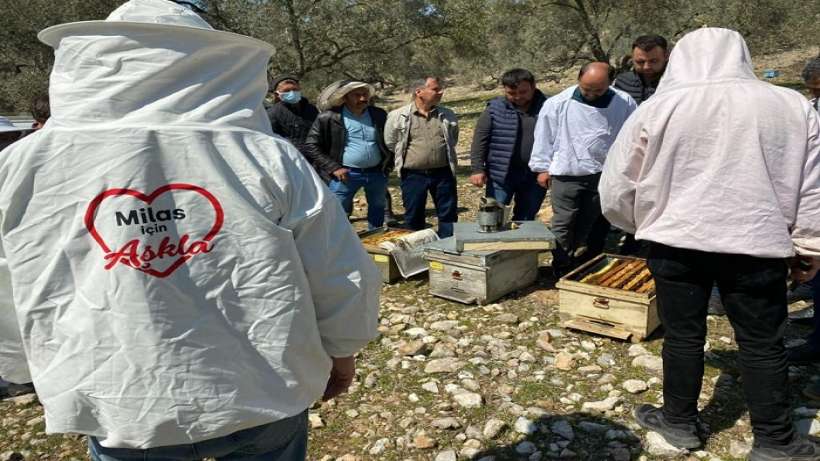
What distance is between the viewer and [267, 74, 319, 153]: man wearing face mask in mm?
6879

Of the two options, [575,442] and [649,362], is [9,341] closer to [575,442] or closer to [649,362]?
[575,442]

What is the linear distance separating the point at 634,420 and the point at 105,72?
3.24m

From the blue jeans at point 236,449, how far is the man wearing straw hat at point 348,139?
476 centimetres

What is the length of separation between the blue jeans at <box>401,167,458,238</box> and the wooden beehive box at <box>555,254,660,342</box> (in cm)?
192

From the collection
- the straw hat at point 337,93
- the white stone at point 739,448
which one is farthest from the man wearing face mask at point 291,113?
the white stone at point 739,448

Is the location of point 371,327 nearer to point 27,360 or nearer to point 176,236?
point 176,236

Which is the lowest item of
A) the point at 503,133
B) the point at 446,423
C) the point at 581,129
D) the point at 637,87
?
the point at 446,423

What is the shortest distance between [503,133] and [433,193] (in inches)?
39.8

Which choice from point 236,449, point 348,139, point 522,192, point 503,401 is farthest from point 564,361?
point 348,139

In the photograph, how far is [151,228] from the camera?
149 centimetres

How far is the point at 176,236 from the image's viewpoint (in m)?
1.51

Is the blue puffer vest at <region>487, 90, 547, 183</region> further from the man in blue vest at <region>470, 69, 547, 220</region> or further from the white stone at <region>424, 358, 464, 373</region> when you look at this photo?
the white stone at <region>424, 358, 464, 373</region>

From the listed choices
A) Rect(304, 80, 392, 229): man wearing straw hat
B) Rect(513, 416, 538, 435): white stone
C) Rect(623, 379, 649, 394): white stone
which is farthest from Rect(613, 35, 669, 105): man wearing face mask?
Rect(513, 416, 538, 435): white stone

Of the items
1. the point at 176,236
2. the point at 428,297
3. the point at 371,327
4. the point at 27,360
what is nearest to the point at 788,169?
the point at 371,327
